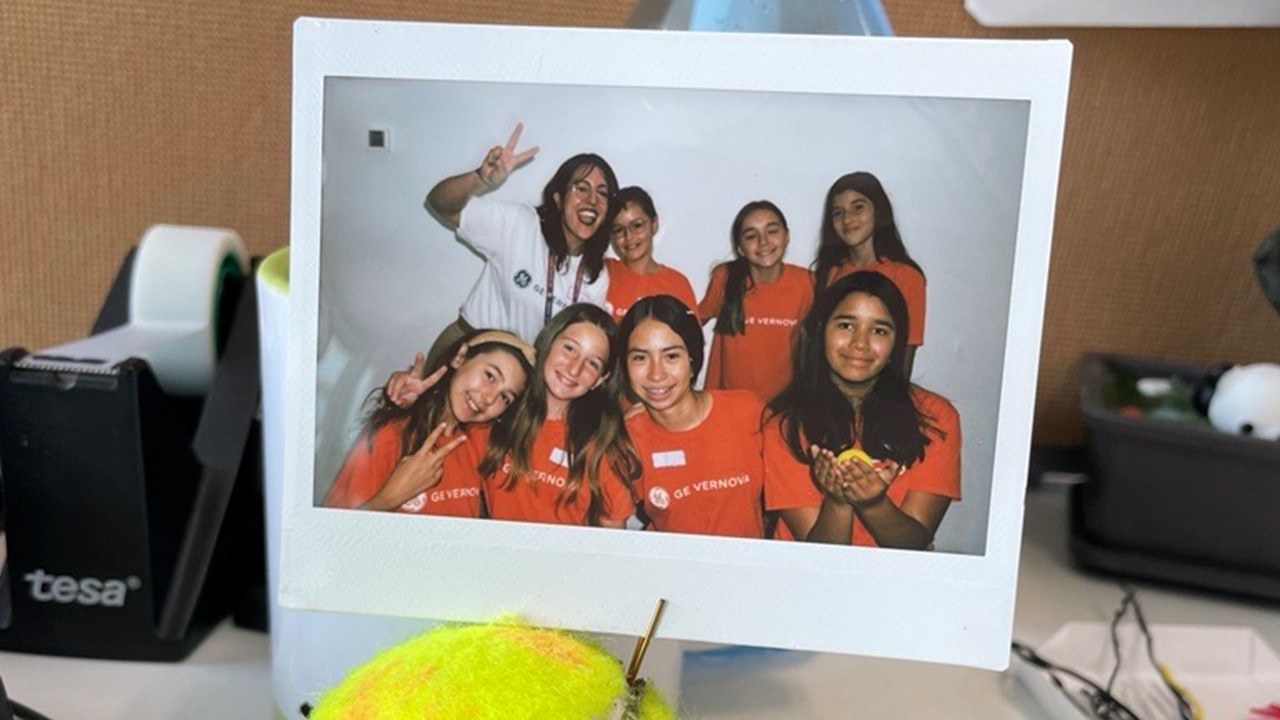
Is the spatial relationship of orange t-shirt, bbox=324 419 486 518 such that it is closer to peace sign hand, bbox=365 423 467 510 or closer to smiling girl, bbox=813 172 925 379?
peace sign hand, bbox=365 423 467 510

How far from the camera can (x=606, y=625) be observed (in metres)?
0.35

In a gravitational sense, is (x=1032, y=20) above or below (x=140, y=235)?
above

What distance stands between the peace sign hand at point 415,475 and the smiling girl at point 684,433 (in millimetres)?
60

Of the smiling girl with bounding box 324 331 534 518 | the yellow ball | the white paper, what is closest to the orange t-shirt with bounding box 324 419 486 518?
the smiling girl with bounding box 324 331 534 518

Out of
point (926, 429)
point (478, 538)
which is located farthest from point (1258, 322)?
point (478, 538)

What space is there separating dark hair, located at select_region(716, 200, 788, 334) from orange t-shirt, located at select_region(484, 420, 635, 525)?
58 mm

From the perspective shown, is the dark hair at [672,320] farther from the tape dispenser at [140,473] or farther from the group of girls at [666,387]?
the tape dispenser at [140,473]

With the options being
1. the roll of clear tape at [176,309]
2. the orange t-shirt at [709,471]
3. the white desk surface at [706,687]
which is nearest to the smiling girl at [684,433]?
the orange t-shirt at [709,471]

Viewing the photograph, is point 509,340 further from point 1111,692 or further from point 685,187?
point 1111,692

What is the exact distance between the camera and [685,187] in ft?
1.15

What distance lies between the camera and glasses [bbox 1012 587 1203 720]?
1.51 feet

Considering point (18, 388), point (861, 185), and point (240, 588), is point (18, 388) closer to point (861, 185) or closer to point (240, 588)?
point (240, 588)

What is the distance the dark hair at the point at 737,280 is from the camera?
350 millimetres

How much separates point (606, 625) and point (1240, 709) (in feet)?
0.99
